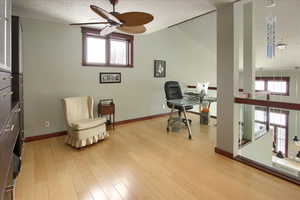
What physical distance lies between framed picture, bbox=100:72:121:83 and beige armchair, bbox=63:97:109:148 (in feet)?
2.43

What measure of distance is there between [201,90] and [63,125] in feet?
11.2

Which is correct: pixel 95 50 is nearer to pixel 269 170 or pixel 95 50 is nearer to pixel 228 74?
pixel 228 74

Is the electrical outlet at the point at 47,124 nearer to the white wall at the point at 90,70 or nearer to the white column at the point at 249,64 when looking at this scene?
the white wall at the point at 90,70

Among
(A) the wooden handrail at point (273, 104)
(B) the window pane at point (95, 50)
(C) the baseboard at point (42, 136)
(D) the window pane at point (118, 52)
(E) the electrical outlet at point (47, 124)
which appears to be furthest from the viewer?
(D) the window pane at point (118, 52)

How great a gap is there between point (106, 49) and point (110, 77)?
28.1 inches

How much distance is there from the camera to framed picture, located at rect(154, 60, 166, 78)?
5.17 meters

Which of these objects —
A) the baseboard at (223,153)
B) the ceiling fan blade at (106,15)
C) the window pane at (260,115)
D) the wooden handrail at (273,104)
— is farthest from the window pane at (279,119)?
the ceiling fan blade at (106,15)

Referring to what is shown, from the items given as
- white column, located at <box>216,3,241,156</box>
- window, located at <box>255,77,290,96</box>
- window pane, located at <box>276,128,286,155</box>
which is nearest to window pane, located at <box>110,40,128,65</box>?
white column, located at <box>216,3,241,156</box>

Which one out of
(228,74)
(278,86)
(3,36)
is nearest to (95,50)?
(3,36)

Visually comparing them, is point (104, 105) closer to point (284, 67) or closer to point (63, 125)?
point (63, 125)

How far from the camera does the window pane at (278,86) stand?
Answer: 7.04 m

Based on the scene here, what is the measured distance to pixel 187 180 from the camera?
208cm

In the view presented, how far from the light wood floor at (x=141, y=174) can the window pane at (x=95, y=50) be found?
206 centimetres

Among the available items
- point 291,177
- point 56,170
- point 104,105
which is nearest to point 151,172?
point 56,170
